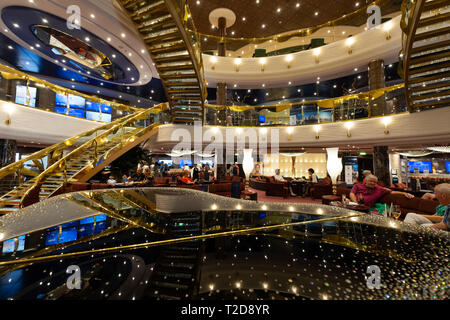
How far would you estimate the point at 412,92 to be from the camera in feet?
20.6

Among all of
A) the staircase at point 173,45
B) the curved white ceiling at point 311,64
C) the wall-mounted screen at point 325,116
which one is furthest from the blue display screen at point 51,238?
the curved white ceiling at point 311,64

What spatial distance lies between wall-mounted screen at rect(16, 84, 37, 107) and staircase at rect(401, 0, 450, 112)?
11.1 m

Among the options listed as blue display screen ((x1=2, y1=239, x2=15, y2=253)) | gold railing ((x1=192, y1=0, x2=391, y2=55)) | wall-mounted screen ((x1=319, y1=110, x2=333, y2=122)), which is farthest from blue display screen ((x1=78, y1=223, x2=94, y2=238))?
gold railing ((x1=192, y1=0, x2=391, y2=55))

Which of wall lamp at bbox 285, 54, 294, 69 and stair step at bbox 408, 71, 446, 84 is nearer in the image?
stair step at bbox 408, 71, 446, 84

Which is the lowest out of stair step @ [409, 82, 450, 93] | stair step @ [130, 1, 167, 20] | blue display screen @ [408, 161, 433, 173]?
blue display screen @ [408, 161, 433, 173]

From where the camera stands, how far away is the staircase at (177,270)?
0.61 m

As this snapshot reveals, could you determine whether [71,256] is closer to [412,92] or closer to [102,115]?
[412,92]

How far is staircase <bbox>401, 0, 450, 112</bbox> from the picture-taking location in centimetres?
464

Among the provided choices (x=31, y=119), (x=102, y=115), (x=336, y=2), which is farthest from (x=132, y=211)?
(x=336, y=2)

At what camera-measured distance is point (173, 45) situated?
615 centimetres

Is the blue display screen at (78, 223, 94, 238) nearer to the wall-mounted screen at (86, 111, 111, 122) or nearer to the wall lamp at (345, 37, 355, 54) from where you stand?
the wall-mounted screen at (86, 111, 111, 122)

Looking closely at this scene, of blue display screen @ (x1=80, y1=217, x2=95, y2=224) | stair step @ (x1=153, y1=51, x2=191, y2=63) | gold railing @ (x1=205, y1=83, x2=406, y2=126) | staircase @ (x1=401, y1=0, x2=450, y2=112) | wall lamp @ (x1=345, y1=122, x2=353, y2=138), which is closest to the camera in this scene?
blue display screen @ (x1=80, y1=217, x2=95, y2=224)

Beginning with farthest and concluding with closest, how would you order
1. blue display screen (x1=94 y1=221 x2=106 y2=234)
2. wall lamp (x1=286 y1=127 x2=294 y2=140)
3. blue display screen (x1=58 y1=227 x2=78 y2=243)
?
1. wall lamp (x1=286 y1=127 x2=294 y2=140)
2. blue display screen (x1=94 y1=221 x2=106 y2=234)
3. blue display screen (x1=58 y1=227 x2=78 y2=243)

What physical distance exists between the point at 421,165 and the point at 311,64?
11479 millimetres
